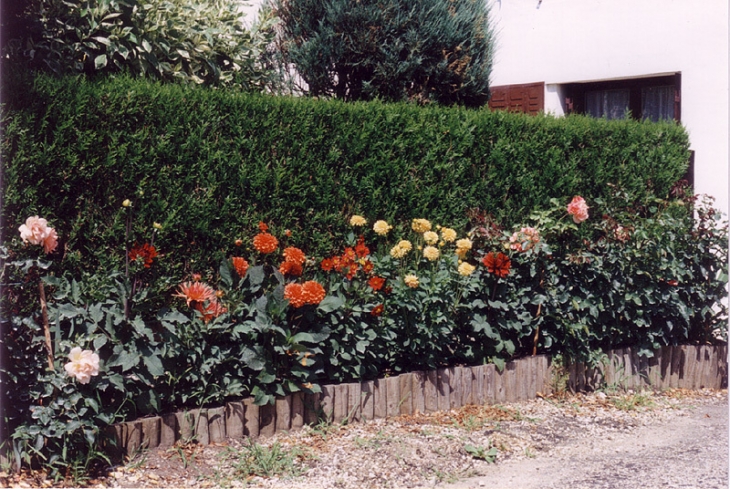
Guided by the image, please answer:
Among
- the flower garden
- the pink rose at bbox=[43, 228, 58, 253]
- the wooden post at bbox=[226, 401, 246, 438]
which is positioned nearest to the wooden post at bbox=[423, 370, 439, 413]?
the flower garden

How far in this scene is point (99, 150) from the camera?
13.2 feet

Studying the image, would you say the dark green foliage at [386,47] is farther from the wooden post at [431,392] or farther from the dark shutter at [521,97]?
the wooden post at [431,392]

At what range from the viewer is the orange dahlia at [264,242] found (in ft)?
13.9

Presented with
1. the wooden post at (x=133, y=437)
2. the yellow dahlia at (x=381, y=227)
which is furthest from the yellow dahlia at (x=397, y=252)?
the wooden post at (x=133, y=437)

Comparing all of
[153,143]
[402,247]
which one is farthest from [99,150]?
[402,247]

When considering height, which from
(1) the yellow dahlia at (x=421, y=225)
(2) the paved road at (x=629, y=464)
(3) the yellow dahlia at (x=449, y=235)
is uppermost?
(1) the yellow dahlia at (x=421, y=225)

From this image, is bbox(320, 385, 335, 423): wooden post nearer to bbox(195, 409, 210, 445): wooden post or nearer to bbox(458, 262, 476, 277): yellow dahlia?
bbox(195, 409, 210, 445): wooden post

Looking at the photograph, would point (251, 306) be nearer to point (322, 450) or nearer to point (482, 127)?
point (322, 450)

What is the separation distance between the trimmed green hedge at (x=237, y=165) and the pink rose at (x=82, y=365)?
875mm

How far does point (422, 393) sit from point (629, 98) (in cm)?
549

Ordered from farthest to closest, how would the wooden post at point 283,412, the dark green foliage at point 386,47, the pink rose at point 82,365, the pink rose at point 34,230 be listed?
the dark green foliage at point 386,47 < the wooden post at point 283,412 < the pink rose at point 34,230 < the pink rose at point 82,365

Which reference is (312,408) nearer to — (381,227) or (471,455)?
(471,455)

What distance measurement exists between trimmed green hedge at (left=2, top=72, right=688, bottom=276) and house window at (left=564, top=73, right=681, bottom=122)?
261cm

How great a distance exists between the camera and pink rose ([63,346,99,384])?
10.7 feet
